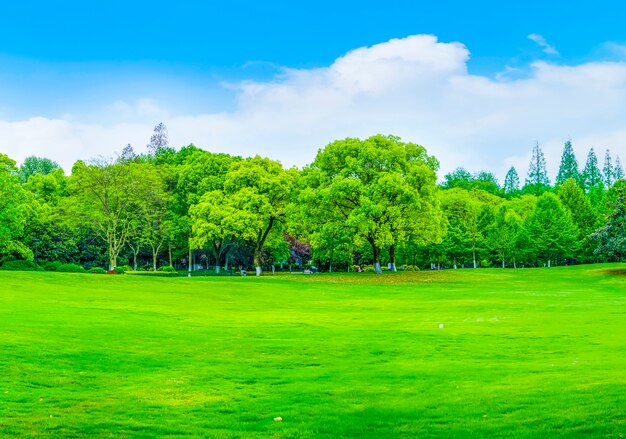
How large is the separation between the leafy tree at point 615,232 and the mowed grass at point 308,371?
128ft

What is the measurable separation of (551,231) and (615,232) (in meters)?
11.6

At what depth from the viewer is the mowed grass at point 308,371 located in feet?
28.7

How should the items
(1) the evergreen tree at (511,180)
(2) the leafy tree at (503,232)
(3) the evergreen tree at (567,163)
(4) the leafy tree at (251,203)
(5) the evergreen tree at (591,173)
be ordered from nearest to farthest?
(4) the leafy tree at (251,203), (2) the leafy tree at (503,232), (5) the evergreen tree at (591,173), (3) the evergreen tree at (567,163), (1) the evergreen tree at (511,180)

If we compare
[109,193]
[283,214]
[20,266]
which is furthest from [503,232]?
[20,266]

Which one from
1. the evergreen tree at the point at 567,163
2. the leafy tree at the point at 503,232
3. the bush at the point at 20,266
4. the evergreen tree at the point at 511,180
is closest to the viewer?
the bush at the point at 20,266

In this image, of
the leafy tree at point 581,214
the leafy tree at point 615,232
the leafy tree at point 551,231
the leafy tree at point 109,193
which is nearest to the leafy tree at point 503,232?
the leafy tree at point 551,231

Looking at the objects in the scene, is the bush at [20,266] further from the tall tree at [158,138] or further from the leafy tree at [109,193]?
the tall tree at [158,138]

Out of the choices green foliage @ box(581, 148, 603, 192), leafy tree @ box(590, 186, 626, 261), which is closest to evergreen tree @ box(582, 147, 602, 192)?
green foliage @ box(581, 148, 603, 192)

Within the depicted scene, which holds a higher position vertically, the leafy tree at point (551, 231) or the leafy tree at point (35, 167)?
the leafy tree at point (35, 167)

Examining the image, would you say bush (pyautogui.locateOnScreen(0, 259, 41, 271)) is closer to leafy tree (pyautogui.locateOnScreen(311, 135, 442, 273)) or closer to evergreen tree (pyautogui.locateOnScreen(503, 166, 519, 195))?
leafy tree (pyautogui.locateOnScreen(311, 135, 442, 273))

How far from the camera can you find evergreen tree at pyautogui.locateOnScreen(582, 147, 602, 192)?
14262 cm

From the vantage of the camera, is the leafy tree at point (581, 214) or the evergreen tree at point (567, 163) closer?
the leafy tree at point (581, 214)

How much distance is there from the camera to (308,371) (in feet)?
43.4

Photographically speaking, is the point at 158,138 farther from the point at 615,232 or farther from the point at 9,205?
the point at 615,232
